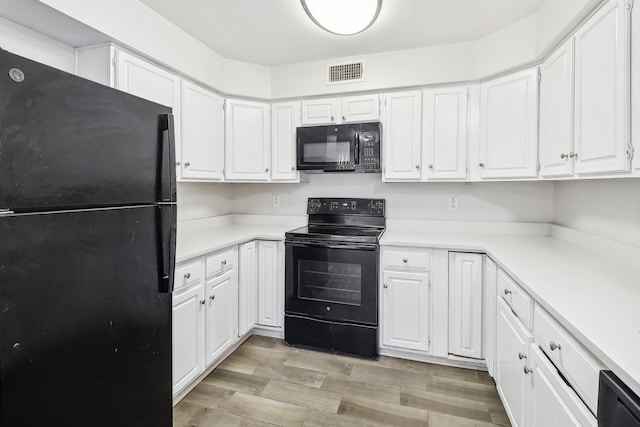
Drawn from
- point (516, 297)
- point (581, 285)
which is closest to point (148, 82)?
point (516, 297)

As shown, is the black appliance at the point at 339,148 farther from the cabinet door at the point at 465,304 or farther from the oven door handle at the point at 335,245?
the cabinet door at the point at 465,304

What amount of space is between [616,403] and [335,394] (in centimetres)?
157

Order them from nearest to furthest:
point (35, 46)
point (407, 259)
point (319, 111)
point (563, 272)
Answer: point (563, 272)
point (35, 46)
point (407, 259)
point (319, 111)

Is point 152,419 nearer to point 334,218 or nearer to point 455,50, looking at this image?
point 334,218

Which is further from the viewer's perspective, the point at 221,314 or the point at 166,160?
the point at 221,314

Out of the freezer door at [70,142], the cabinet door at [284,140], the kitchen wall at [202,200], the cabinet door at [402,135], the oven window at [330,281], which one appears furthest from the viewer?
the cabinet door at [284,140]

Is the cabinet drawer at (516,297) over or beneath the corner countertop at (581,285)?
beneath

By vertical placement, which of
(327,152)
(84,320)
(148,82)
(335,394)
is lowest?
(335,394)

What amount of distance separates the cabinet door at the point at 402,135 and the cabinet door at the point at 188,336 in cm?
174

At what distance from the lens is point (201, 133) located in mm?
2480

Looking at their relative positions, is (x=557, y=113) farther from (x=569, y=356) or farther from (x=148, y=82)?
(x=148, y=82)

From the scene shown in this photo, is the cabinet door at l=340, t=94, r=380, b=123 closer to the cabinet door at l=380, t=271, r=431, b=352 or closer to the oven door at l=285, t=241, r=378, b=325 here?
the oven door at l=285, t=241, r=378, b=325

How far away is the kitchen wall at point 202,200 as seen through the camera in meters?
2.71

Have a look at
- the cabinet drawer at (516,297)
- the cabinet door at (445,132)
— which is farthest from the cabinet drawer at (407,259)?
the cabinet door at (445,132)
